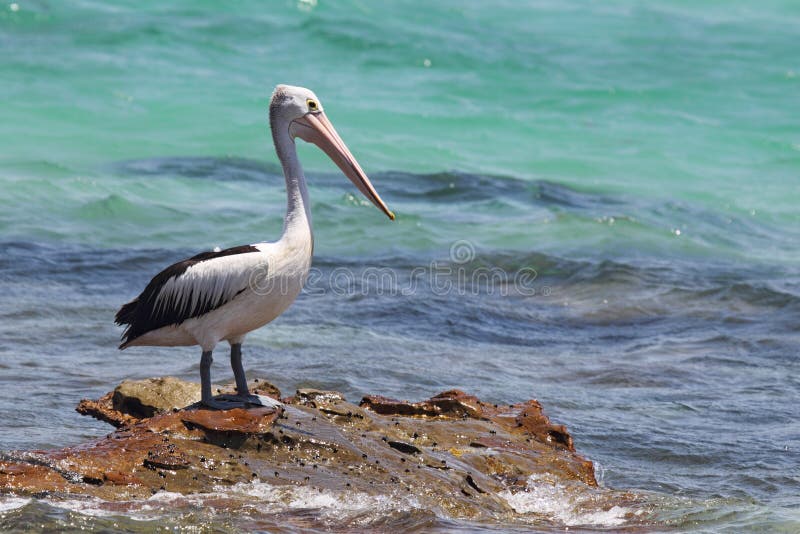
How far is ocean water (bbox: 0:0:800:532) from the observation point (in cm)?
840

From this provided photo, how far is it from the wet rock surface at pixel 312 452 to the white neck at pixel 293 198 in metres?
0.98

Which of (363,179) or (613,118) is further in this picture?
(613,118)

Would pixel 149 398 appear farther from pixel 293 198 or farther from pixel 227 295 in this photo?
pixel 293 198

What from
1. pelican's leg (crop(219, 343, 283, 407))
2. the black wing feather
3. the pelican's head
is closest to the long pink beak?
the pelican's head

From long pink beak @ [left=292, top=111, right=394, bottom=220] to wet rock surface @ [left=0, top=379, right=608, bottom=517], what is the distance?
4.39ft

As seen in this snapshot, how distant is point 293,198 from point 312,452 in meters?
1.54

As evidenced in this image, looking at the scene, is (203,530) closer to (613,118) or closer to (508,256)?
(508,256)

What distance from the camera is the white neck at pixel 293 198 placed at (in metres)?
6.71

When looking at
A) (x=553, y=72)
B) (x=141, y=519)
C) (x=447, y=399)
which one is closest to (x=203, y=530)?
(x=141, y=519)

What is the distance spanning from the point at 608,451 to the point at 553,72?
25260 mm

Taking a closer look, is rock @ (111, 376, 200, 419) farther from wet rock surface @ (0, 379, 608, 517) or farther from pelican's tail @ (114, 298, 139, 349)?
pelican's tail @ (114, 298, 139, 349)

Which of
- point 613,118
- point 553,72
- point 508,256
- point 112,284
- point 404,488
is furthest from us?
point 553,72

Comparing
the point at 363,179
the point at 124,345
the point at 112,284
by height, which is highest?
the point at 363,179

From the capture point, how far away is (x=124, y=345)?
22.6 ft
